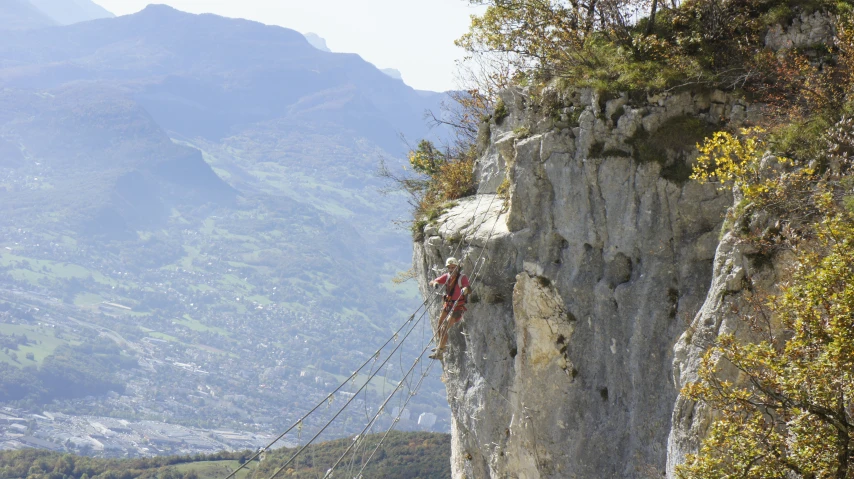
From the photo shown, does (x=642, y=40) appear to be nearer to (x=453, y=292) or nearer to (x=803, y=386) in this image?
(x=453, y=292)

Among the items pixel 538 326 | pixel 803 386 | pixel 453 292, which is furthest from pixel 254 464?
pixel 803 386

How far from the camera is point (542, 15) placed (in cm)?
1688

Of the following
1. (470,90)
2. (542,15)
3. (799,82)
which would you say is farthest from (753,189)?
(470,90)

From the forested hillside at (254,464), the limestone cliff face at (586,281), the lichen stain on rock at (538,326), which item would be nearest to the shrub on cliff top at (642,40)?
the limestone cliff face at (586,281)

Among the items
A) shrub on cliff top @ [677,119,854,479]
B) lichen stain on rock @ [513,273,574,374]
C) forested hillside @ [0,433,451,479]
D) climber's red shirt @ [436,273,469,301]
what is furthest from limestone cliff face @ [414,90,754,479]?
forested hillside @ [0,433,451,479]

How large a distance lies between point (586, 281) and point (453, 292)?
330cm

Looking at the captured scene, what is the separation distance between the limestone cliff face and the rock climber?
0.28m

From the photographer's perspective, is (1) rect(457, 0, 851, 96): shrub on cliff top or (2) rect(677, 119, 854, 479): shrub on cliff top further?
(1) rect(457, 0, 851, 96): shrub on cliff top

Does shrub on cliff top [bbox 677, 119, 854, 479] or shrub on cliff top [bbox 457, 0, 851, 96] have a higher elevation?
shrub on cliff top [bbox 457, 0, 851, 96]

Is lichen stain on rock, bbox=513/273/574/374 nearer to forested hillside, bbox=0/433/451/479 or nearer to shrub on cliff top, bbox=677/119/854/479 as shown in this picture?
shrub on cliff top, bbox=677/119/854/479

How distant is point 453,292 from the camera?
15820 millimetres

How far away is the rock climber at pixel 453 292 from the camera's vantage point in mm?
15656

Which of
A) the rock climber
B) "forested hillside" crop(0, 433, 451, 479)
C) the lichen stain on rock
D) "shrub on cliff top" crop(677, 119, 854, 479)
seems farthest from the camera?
"forested hillside" crop(0, 433, 451, 479)

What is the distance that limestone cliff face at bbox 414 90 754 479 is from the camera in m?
12.0
